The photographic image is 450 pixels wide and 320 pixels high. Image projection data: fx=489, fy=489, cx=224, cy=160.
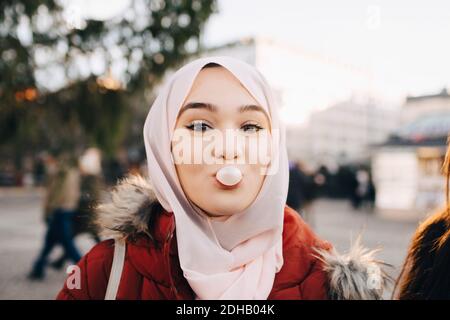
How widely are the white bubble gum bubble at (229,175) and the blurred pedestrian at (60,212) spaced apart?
5.07 metres

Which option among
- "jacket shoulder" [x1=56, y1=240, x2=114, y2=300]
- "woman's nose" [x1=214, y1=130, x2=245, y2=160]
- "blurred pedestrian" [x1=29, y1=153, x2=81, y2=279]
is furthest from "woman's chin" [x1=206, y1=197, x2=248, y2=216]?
"blurred pedestrian" [x1=29, y1=153, x2=81, y2=279]

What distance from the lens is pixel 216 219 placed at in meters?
1.45

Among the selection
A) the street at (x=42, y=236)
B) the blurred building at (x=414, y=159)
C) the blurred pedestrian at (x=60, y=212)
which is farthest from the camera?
the blurred building at (x=414, y=159)

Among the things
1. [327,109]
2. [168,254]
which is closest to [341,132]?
[327,109]

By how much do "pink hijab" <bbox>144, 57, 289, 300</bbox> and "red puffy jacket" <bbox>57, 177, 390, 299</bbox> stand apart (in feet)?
0.20

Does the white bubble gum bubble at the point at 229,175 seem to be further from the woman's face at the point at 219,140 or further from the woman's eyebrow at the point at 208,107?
the woman's eyebrow at the point at 208,107

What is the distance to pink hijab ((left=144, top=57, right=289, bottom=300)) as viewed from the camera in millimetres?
1378

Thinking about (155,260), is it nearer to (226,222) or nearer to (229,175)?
(226,222)

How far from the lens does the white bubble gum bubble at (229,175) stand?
1357 millimetres

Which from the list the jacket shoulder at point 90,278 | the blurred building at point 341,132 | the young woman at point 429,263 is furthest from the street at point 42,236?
the blurred building at point 341,132

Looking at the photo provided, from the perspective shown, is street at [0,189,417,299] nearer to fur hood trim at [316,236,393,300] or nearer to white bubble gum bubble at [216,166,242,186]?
fur hood trim at [316,236,393,300]

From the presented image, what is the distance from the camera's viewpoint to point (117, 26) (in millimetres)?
7309

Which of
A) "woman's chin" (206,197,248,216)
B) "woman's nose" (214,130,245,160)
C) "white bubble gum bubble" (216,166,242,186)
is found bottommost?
"woman's chin" (206,197,248,216)
